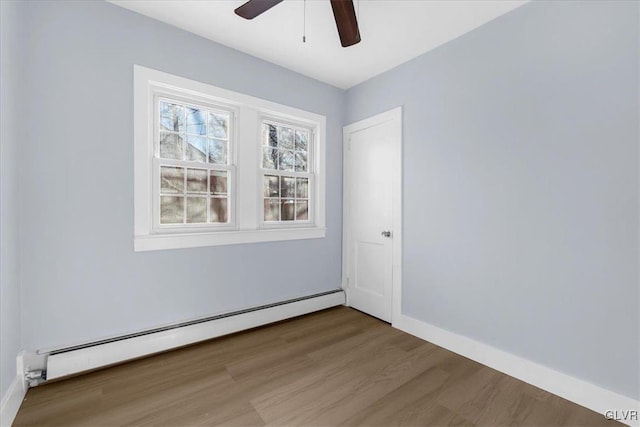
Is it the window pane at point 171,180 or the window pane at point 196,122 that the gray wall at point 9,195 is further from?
the window pane at point 196,122

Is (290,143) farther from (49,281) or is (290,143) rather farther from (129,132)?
(49,281)

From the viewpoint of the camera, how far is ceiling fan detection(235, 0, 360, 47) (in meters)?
1.68

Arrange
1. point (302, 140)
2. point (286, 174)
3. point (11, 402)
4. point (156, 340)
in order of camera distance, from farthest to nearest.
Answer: point (302, 140), point (286, 174), point (156, 340), point (11, 402)

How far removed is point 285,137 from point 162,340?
2.33 m

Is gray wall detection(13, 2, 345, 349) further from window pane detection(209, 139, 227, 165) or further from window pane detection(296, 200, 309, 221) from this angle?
window pane detection(296, 200, 309, 221)

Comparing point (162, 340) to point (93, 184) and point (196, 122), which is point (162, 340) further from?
point (196, 122)

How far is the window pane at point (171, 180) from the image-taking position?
2.46 m

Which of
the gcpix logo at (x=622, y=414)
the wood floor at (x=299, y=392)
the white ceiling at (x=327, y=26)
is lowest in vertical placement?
the wood floor at (x=299, y=392)

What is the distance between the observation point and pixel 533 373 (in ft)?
6.51

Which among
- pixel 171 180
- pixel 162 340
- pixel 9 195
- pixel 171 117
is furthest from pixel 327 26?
pixel 162 340

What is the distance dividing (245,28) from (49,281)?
2.48 meters

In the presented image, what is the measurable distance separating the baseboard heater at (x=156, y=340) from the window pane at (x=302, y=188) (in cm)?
121

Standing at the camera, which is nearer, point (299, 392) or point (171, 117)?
point (299, 392)

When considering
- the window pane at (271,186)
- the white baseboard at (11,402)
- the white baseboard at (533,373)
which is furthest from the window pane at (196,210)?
the white baseboard at (533,373)
